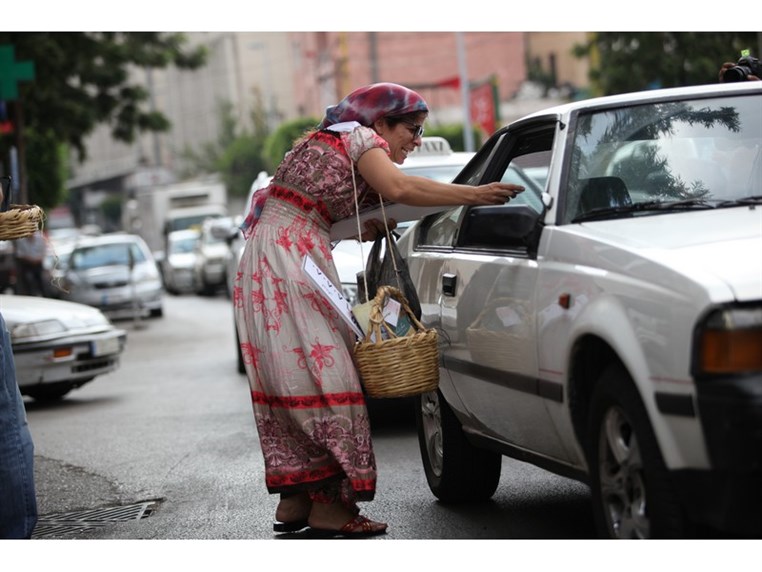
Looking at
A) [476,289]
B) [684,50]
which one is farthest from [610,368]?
[684,50]

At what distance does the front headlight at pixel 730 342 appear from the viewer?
3902mm

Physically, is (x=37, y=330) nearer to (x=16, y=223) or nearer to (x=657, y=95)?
(x=16, y=223)

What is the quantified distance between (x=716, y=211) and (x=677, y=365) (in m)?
1.08

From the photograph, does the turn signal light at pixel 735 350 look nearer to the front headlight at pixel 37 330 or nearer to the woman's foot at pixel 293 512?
the woman's foot at pixel 293 512

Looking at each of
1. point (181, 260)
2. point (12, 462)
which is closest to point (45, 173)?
point (181, 260)

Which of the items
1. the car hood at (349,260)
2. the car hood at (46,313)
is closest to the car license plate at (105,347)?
the car hood at (46,313)

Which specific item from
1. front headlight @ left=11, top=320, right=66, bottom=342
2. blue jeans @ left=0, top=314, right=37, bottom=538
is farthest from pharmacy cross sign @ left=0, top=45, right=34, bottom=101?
blue jeans @ left=0, top=314, right=37, bottom=538

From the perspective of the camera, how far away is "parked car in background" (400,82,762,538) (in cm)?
393

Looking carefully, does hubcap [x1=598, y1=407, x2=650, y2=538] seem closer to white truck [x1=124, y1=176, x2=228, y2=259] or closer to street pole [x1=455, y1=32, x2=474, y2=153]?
street pole [x1=455, y1=32, x2=474, y2=153]

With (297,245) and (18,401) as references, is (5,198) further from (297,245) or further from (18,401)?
(297,245)

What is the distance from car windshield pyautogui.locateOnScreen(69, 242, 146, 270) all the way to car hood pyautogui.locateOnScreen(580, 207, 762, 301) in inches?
923

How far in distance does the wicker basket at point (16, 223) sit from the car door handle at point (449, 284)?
167 centimetres

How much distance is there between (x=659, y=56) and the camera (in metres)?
29.2

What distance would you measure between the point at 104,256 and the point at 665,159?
Answer: 23556mm
